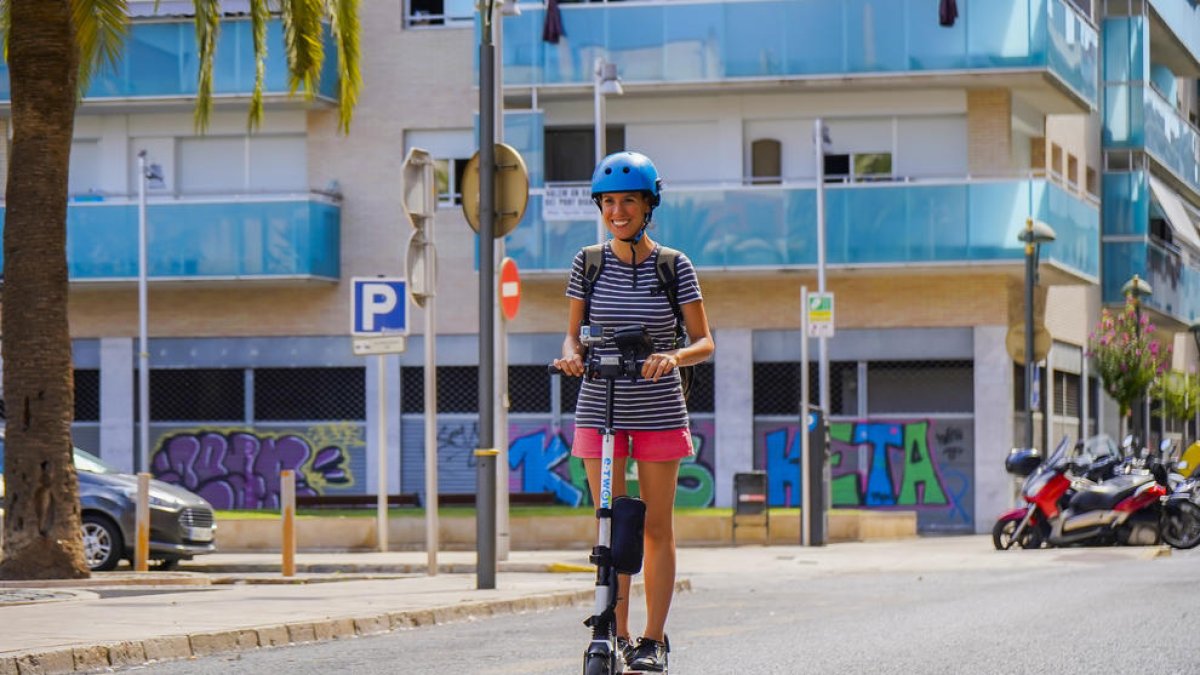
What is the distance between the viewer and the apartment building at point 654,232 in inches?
1389

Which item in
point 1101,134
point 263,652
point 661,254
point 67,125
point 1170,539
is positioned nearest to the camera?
point 661,254

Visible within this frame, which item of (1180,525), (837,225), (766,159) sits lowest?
(1180,525)

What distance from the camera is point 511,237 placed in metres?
36.1

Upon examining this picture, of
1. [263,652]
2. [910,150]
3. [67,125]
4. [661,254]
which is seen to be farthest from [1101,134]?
[661,254]

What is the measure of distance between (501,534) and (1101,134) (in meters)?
27.0

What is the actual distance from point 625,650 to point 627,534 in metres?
0.48

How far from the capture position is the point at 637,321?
8195 millimetres

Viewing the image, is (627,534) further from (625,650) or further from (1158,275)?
(1158,275)

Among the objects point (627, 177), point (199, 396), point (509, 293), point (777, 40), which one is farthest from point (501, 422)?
point (199, 396)

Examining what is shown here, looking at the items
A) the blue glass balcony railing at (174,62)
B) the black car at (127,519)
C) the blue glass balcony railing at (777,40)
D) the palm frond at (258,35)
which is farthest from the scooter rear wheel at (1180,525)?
the blue glass balcony railing at (174,62)

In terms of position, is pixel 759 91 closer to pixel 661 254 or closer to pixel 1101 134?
pixel 1101 134

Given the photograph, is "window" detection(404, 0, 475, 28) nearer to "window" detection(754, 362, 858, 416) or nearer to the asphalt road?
"window" detection(754, 362, 858, 416)

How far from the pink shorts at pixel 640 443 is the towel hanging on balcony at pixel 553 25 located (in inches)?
1109

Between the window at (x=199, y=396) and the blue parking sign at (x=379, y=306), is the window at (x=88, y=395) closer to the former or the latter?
the window at (x=199, y=396)
